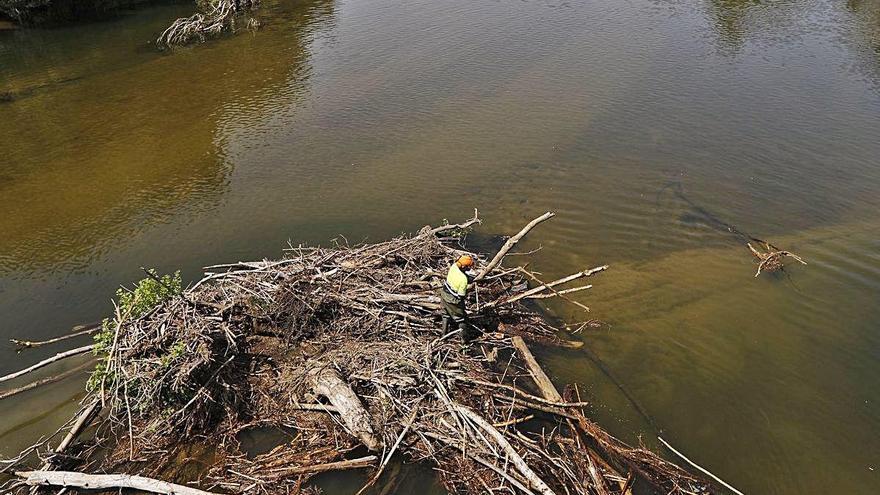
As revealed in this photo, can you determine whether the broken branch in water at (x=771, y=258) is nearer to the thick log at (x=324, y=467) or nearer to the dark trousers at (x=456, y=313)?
the dark trousers at (x=456, y=313)

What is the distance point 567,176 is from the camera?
16078 millimetres

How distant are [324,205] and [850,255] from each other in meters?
12.8

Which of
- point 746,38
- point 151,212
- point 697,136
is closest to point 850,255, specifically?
point 697,136

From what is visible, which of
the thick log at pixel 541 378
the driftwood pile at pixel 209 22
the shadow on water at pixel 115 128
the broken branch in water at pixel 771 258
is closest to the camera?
the thick log at pixel 541 378

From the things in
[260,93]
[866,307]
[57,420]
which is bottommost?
[866,307]

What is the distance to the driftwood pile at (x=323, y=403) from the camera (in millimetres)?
7859

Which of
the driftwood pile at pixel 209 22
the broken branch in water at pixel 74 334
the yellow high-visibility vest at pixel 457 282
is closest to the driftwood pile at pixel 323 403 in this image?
the yellow high-visibility vest at pixel 457 282

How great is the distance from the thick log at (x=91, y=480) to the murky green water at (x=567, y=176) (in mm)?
1659

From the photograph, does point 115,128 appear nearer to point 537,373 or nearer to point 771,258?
point 537,373

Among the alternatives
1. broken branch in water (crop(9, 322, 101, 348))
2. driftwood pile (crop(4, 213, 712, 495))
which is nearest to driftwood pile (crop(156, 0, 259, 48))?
broken branch in water (crop(9, 322, 101, 348))

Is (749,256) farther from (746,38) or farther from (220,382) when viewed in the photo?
(746,38)

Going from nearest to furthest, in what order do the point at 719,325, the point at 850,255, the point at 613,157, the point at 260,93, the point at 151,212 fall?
the point at 719,325 < the point at 850,255 < the point at 151,212 < the point at 613,157 < the point at 260,93

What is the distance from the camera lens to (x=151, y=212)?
14781 mm

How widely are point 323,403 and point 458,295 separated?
2.72m
